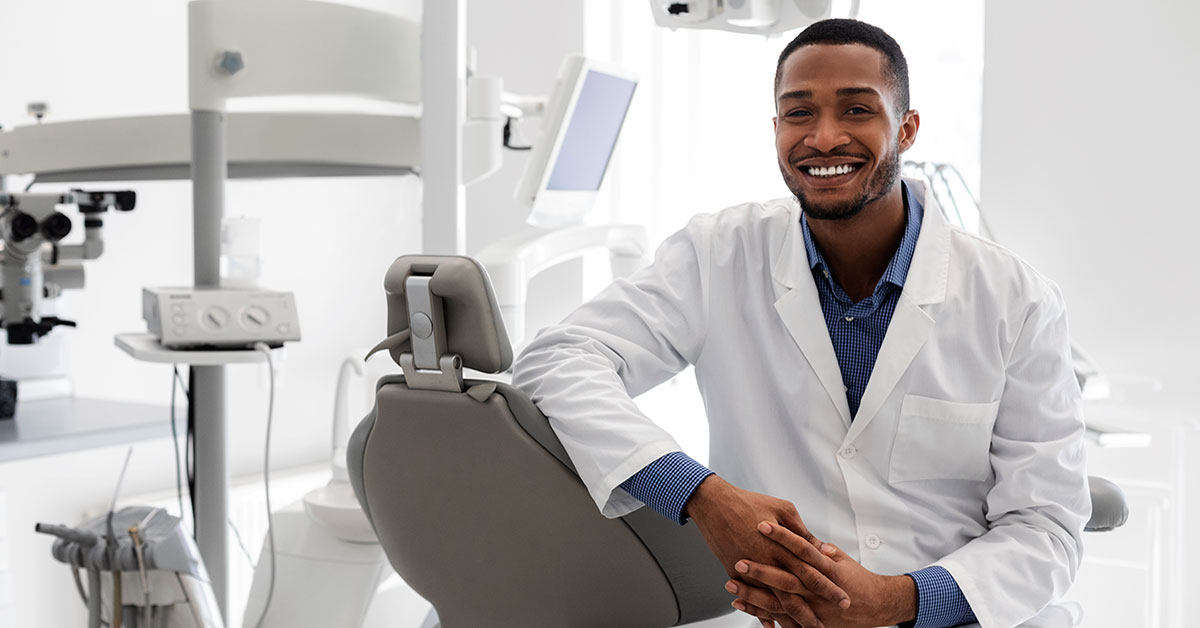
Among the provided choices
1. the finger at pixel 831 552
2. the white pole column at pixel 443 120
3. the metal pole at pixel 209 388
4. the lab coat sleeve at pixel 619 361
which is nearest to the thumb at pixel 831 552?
the finger at pixel 831 552

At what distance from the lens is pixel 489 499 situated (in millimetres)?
1211

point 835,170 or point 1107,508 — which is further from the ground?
point 835,170

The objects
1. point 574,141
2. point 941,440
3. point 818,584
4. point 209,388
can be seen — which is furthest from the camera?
point 574,141

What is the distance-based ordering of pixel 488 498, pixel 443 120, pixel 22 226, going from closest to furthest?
pixel 488 498, pixel 22 226, pixel 443 120

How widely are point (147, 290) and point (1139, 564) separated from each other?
2153 mm

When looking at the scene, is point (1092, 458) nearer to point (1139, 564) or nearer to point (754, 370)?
point (1139, 564)

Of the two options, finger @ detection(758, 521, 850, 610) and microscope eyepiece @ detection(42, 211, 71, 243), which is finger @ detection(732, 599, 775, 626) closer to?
finger @ detection(758, 521, 850, 610)

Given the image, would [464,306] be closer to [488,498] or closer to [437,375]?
[437,375]

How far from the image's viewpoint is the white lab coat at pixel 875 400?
122cm

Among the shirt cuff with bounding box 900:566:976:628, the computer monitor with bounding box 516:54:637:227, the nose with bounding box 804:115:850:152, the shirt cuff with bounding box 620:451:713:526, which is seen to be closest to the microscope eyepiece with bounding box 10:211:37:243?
the computer monitor with bounding box 516:54:637:227

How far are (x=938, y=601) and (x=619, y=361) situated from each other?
1.60ft

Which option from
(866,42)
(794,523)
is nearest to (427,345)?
(794,523)

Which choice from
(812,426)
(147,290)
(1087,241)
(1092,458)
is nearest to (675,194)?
(1087,241)

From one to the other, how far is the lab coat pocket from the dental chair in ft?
0.93
